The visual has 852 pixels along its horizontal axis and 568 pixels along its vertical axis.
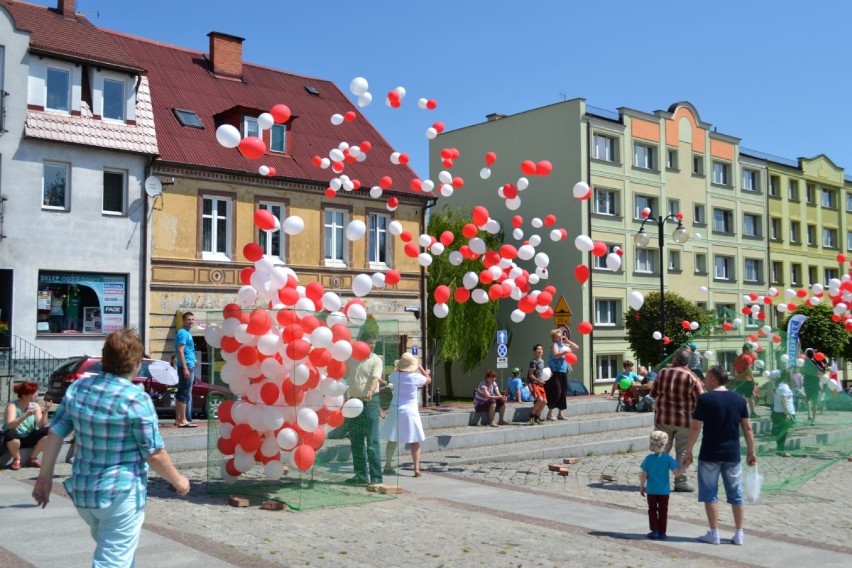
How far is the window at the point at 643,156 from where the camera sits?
4730cm

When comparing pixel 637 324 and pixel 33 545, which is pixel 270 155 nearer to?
pixel 637 324

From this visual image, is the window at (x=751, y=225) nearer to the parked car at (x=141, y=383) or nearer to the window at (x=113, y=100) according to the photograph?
the window at (x=113, y=100)

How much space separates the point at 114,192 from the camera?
26.6 meters

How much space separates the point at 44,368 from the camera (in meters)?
24.5

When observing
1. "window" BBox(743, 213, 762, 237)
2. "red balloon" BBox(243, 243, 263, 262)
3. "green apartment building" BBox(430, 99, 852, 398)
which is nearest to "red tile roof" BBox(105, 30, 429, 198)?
"green apartment building" BBox(430, 99, 852, 398)

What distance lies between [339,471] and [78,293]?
1719cm

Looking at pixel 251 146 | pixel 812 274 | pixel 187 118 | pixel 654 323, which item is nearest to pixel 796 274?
pixel 812 274

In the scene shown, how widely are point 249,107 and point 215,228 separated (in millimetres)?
4404

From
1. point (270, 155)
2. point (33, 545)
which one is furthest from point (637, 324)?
point (33, 545)

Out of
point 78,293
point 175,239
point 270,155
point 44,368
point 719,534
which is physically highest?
point 270,155

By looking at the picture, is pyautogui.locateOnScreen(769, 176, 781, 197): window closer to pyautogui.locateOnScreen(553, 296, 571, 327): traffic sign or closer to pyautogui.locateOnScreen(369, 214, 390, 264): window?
pyautogui.locateOnScreen(369, 214, 390, 264): window

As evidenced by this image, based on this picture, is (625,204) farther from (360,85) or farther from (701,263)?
(360,85)

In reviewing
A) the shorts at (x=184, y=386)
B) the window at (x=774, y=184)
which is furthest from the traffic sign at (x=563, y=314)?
the window at (x=774, y=184)

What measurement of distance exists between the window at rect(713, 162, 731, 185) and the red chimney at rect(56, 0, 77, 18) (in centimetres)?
3690
